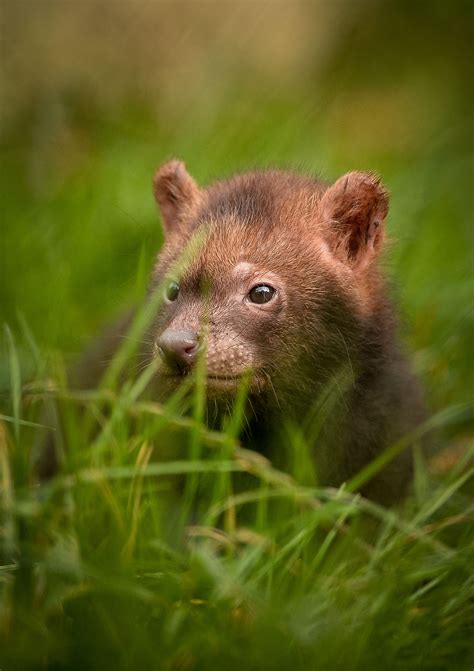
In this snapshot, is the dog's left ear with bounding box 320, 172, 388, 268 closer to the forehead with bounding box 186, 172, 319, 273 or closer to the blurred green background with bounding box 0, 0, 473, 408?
the forehead with bounding box 186, 172, 319, 273

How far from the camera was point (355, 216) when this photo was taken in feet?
13.6

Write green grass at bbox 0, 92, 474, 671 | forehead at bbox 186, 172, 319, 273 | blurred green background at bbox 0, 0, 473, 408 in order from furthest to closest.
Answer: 1. blurred green background at bbox 0, 0, 473, 408
2. forehead at bbox 186, 172, 319, 273
3. green grass at bbox 0, 92, 474, 671

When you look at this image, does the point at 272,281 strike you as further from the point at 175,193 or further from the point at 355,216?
the point at 175,193

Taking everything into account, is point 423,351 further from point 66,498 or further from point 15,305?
point 66,498

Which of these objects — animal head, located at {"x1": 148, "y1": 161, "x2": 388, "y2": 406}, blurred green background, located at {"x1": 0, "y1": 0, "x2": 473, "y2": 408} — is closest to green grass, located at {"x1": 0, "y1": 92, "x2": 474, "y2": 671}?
animal head, located at {"x1": 148, "y1": 161, "x2": 388, "y2": 406}

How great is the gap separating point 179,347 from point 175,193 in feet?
4.62

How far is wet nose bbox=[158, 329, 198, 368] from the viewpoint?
3.52 meters

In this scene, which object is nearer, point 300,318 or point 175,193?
point 300,318

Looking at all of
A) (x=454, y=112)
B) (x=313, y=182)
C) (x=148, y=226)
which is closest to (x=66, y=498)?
(x=313, y=182)

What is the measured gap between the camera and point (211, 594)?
116 inches

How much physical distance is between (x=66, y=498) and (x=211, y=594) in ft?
1.99

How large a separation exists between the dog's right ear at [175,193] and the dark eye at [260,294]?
33.1 inches

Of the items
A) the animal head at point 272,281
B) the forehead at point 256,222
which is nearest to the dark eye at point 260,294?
the animal head at point 272,281

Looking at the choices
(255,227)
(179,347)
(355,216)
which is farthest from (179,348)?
(355,216)
